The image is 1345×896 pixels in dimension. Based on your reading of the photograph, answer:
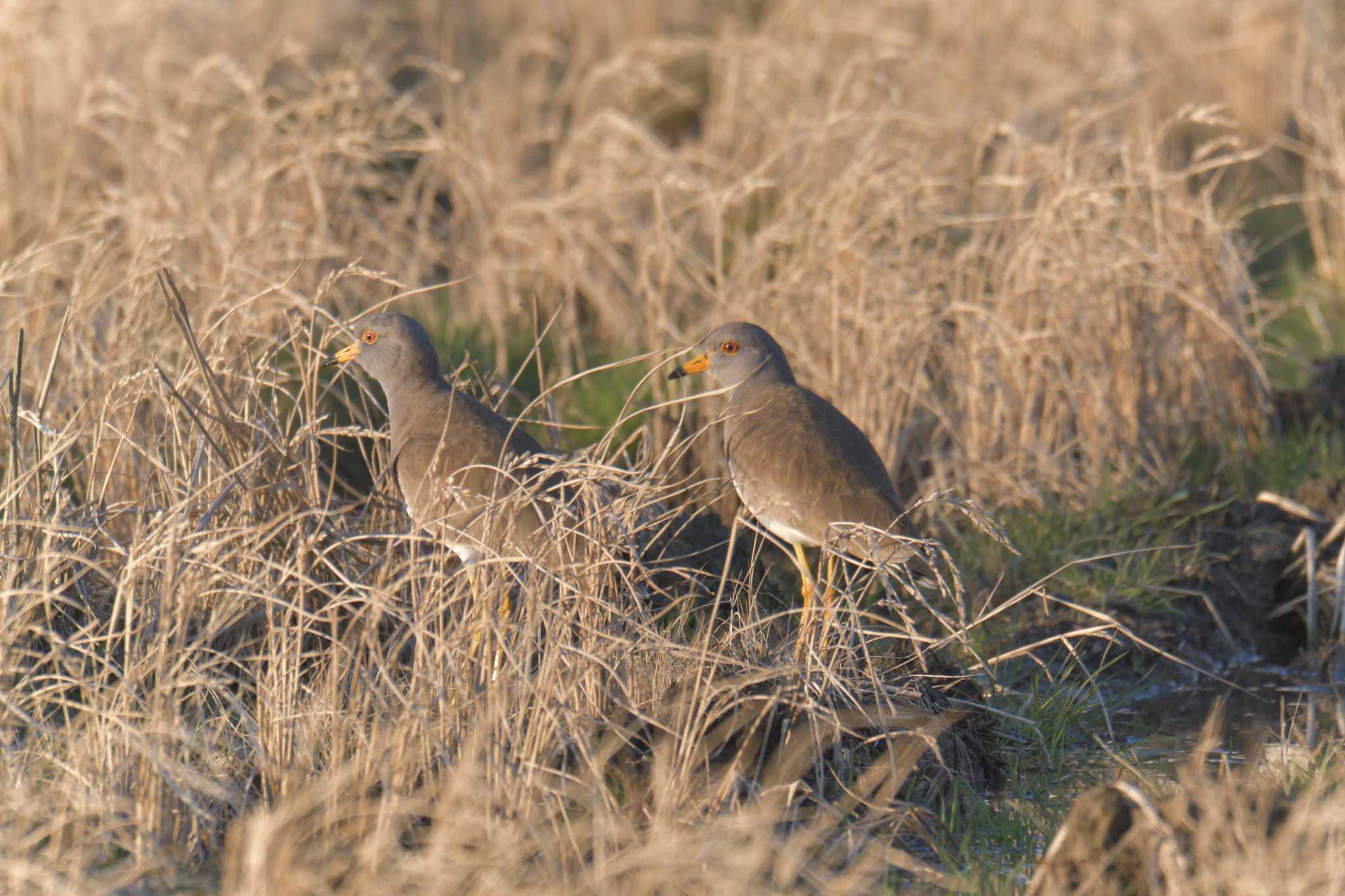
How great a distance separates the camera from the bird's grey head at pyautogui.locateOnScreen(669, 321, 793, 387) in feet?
17.9

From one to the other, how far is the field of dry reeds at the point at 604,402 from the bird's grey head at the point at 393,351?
247 mm

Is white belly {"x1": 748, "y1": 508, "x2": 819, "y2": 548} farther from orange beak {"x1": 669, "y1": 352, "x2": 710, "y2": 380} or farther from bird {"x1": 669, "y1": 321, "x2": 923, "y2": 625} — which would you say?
orange beak {"x1": 669, "y1": 352, "x2": 710, "y2": 380}

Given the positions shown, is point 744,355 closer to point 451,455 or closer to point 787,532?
point 787,532

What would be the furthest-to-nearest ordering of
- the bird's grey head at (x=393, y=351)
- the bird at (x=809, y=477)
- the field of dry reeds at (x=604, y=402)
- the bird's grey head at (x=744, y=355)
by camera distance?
the bird's grey head at (x=744, y=355), the bird's grey head at (x=393, y=351), the bird at (x=809, y=477), the field of dry reeds at (x=604, y=402)

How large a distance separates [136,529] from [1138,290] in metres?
4.11

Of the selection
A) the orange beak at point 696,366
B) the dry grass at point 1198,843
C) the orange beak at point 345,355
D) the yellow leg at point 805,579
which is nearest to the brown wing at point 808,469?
the yellow leg at point 805,579

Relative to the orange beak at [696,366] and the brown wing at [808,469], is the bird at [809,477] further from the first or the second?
the orange beak at [696,366]

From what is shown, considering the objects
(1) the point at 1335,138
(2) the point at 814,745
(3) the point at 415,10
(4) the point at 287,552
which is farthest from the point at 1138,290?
(3) the point at 415,10

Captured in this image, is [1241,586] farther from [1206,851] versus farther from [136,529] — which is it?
[136,529]

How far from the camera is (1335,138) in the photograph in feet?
25.3

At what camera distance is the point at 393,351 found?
5227 millimetres

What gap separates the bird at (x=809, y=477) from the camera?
475 centimetres

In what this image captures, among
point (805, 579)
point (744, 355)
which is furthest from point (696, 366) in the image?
point (805, 579)

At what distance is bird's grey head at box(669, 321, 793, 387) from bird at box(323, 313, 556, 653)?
84 centimetres
